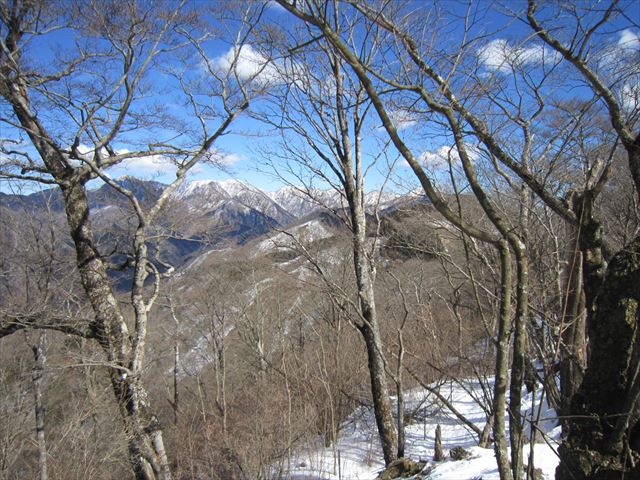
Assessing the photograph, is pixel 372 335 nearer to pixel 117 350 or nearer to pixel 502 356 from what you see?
pixel 117 350

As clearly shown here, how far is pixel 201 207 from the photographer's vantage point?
8.12m

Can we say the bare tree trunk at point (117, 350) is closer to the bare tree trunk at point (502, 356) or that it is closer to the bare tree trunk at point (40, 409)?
the bare tree trunk at point (40, 409)

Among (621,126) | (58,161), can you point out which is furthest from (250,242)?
(621,126)

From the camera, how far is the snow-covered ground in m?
4.03

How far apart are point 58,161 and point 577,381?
6.03 meters

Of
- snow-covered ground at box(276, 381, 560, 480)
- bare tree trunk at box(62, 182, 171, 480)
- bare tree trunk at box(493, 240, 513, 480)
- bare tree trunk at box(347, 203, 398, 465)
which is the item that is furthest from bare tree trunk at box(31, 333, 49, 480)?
bare tree trunk at box(493, 240, 513, 480)

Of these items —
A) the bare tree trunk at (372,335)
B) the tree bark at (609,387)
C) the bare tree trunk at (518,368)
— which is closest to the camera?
the bare tree trunk at (518,368)

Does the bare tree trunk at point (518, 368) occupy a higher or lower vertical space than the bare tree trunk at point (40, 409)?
higher

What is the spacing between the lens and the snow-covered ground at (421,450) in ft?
13.2

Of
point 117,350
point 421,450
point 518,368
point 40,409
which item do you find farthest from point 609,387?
point 40,409

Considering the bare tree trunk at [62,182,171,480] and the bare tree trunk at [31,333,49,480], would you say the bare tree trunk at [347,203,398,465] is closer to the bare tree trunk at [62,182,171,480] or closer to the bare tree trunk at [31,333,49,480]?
the bare tree trunk at [62,182,171,480]

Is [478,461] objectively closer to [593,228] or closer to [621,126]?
[593,228]

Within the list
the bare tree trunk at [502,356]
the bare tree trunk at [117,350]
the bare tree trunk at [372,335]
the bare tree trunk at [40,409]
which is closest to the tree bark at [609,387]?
the bare tree trunk at [502,356]

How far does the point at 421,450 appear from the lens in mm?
7688
